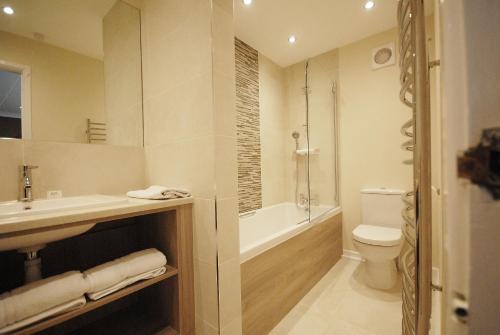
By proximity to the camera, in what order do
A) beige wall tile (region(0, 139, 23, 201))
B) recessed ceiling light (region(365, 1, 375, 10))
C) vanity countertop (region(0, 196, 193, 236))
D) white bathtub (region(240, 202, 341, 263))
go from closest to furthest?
vanity countertop (region(0, 196, 193, 236))
beige wall tile (region(0, 139, 23, 201))
white bathtub (region(240, 202, 341, 263))
recessed ceiling light (region(365, 1, 375, 10))

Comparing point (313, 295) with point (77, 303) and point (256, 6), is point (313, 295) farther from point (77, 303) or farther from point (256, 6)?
point (256, 6)

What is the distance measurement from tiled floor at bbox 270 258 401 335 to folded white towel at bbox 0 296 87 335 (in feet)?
3.81

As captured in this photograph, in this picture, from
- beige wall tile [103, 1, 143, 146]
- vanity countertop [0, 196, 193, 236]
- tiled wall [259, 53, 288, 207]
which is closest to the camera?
vanity countertop [0, 196, 193, 236]

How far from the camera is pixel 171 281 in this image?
42.8 inches

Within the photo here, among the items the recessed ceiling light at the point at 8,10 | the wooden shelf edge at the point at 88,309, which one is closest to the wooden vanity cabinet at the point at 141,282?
the wooden shelf edge at the point at 88,309

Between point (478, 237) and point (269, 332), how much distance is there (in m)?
1.57

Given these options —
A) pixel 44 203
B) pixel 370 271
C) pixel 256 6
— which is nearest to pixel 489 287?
pixel 44 203

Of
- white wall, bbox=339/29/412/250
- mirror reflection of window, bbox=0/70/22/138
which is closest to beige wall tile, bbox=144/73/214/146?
mirror reflection of window, bbox=0/70/22/138

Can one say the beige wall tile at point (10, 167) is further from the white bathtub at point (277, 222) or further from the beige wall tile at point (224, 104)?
the white bathtub at point (277, 222)

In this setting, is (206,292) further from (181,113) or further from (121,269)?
(181,113)

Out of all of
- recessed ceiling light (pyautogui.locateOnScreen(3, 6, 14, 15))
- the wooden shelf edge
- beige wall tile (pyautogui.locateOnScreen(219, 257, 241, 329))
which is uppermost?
recessed ceiling light (pyautogui.locateOnScreen(3, 6, 14, 15))

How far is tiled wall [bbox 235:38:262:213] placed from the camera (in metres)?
2.27

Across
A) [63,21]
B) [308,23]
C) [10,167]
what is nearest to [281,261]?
[10,167]

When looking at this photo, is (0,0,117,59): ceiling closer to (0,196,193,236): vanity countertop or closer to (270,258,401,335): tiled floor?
(0,196,193,236): vanity countertop
